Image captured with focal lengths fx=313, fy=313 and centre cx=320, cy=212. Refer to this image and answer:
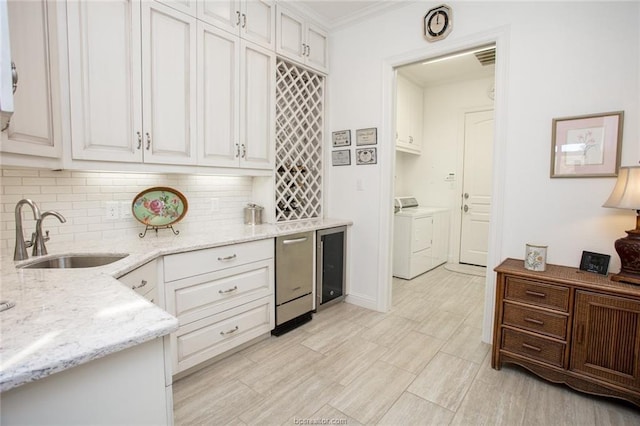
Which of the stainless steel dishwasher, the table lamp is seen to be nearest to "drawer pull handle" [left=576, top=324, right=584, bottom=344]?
the table lamp

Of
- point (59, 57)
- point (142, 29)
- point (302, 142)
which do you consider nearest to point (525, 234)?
point (302, 142)

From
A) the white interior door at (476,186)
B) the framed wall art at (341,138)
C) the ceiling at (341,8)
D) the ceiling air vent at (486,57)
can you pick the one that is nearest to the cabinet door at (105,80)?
the ceiling at (341,8)

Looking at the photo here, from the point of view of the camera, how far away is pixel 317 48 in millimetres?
3174

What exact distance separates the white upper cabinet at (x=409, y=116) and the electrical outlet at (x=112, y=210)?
11.2 ft

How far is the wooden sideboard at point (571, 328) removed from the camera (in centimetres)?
168

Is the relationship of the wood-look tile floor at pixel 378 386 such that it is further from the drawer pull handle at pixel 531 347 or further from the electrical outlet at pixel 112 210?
the electrical outlet at pixel 112 210

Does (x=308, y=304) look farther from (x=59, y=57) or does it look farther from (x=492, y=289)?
(x=59, y=57)

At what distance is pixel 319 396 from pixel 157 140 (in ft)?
6.19

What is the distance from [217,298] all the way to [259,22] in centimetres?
221

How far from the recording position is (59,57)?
1.64 metres

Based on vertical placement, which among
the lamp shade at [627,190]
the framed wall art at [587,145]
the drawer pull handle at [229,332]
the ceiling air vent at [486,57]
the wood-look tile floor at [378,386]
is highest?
the ceiling air vent at [486,57]

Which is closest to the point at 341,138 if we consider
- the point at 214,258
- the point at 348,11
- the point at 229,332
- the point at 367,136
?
the point at 367,136

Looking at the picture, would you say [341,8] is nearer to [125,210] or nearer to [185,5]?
[185,5]

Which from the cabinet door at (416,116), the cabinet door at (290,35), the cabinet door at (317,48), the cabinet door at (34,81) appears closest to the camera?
the cabinet door at (34,81)
